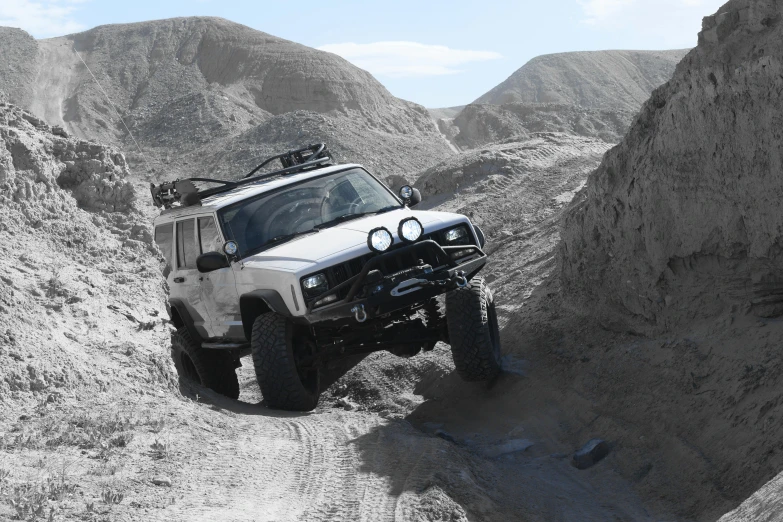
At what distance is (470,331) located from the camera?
7875 mm

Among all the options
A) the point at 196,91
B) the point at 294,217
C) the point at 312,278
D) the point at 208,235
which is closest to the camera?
the point at 312,278

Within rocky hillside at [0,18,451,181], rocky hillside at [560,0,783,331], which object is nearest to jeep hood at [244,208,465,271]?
rocky hillside at [560,0,783,331]

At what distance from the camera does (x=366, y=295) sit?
7465mm

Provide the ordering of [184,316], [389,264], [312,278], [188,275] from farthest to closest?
1. [184,316]
2. [188,275]
3. [389,264]
4. [312,278]

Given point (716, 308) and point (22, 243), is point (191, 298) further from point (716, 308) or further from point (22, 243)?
point (716, 308)

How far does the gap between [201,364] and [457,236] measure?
9.89 ft

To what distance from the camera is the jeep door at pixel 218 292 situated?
27.8 ft

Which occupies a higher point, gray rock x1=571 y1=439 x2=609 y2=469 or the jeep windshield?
the jeep windshield

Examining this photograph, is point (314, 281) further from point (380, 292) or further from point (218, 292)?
point (218, 292)

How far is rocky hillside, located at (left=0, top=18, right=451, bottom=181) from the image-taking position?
132ft

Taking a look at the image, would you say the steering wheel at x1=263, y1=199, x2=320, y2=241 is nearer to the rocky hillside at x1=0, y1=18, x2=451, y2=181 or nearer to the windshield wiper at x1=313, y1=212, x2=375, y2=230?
the windshield wiper at x1=313, y1=212, x2=375, y2=230

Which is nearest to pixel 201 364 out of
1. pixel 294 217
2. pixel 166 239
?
pixel 166 239

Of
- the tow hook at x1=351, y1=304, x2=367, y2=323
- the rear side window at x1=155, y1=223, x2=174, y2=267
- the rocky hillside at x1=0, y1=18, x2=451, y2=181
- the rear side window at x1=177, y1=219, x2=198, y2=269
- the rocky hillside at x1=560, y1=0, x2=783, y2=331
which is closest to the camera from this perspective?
the rocky hillside at x1=560, y1=0, x2=783, y2=331

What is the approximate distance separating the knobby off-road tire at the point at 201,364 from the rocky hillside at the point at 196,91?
2647cm
